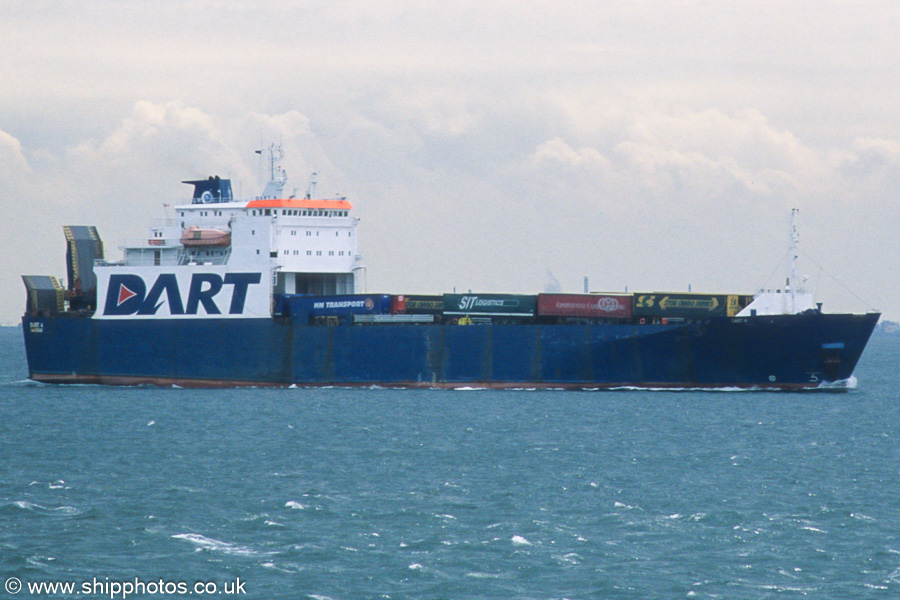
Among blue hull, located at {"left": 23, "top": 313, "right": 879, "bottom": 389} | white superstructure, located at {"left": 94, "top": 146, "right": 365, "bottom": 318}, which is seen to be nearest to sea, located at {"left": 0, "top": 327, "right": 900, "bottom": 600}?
blue hull, located at {"left": 23, "top": 313, "right": 879, "bottom": 389}

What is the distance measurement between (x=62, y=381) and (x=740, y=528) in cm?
3573

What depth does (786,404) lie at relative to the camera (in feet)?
132

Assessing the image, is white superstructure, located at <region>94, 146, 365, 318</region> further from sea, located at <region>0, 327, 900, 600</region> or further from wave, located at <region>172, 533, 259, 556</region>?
wave, located at <region>172, 533, 259, 556</region>

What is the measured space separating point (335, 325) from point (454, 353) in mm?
5196

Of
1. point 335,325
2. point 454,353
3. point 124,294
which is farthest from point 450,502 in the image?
point 124,294

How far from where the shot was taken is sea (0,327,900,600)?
1703 centimetres

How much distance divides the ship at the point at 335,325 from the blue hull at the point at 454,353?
2.2 inches

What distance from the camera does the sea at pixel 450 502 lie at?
17.0 m

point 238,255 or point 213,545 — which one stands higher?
point 238,255

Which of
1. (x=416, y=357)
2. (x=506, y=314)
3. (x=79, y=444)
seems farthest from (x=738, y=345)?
(x=79, y=444)

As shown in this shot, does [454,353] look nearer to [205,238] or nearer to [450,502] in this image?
[205,238]

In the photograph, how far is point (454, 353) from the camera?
4353cm

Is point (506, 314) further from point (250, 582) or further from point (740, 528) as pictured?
point (250, 582)

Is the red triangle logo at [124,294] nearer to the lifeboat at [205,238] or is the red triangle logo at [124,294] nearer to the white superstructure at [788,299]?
the lifeboat at [205,238]
